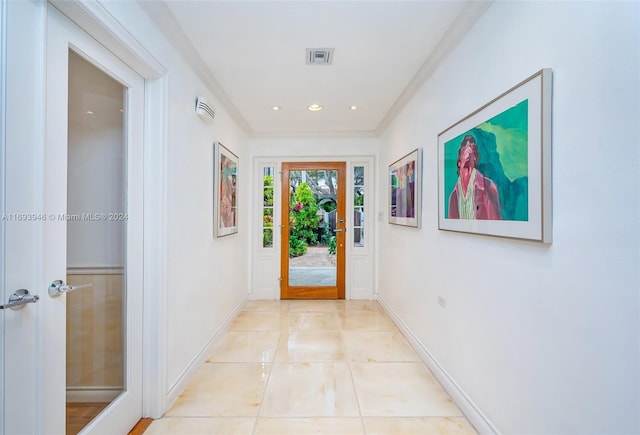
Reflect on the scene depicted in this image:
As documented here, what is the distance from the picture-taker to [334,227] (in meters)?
4.84

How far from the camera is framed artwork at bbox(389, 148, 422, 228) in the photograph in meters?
2.84

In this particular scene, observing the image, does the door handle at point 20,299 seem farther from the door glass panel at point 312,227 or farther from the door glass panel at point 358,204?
the door glass panel at point 358,204

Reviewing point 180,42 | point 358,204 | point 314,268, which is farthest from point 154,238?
point 358,204

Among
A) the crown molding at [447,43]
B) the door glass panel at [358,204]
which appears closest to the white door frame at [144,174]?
the crown molding at [447,43]

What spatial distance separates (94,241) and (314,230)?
342cm

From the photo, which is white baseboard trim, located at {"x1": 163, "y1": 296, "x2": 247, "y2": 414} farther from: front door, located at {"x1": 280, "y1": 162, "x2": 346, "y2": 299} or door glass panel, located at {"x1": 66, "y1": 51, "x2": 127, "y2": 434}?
front door, located at {"x1": 280, "y1": 162, "x2": 346, "y2": 299}

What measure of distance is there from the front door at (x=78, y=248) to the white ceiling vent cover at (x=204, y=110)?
62 cm

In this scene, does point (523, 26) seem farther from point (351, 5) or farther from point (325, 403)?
point (325, 403)

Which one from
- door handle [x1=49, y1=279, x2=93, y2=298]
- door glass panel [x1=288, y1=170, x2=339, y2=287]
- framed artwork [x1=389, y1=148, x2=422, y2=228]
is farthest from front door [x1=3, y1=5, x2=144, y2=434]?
door glass panel [x1=288, y1=170, x2=339, y2=287]

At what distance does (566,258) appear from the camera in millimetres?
1193

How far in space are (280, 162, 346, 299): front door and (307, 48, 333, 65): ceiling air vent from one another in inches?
92.2

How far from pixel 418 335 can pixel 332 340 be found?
853 millimetres

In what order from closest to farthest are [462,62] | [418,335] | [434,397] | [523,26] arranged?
1. [523,26]
2. [462,62]
3. [434,397]
4. [418,335]

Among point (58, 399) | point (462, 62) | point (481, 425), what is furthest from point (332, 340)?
point (462, 62)
